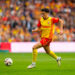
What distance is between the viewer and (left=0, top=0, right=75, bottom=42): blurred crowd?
26969 millimetres

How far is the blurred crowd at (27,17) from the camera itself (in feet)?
88.5

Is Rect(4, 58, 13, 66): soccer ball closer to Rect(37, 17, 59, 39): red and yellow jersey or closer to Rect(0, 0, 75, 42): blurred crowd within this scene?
Rect(37, 17, 59, 39): red and yellow jersey

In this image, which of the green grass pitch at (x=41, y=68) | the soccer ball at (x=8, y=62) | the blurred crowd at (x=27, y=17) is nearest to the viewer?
the green grass pitch at (x=41, y=68)

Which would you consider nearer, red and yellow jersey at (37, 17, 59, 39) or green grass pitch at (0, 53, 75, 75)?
green grass pitch at (0, 53, 75, 75)

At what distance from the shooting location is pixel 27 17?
91.2 ft

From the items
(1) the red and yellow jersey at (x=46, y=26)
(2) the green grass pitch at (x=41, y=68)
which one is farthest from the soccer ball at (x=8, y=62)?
(1) the red and yellow jersey at (x=46, y=26)

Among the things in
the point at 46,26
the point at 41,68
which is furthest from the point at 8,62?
the point at 46,26

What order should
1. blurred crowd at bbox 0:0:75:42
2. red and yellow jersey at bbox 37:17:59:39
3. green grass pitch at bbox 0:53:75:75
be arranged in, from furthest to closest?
blurred crowd at bbox 0:0:75:42, red and yellow jersey at bbox 37:17:59:39, green grass pitch at bbox 0:53:75:75

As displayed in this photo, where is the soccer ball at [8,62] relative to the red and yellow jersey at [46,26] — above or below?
below

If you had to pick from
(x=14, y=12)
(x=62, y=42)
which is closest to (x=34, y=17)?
(x=14, y=12)

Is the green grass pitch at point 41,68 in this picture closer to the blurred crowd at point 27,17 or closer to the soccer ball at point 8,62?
the soccer ball at point 8,62

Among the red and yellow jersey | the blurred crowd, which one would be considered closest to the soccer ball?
the red and yellow jersey

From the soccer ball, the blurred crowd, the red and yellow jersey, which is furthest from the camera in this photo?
the blurred crowd

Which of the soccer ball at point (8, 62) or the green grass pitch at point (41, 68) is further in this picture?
the soccer ball at point (8, 62)
